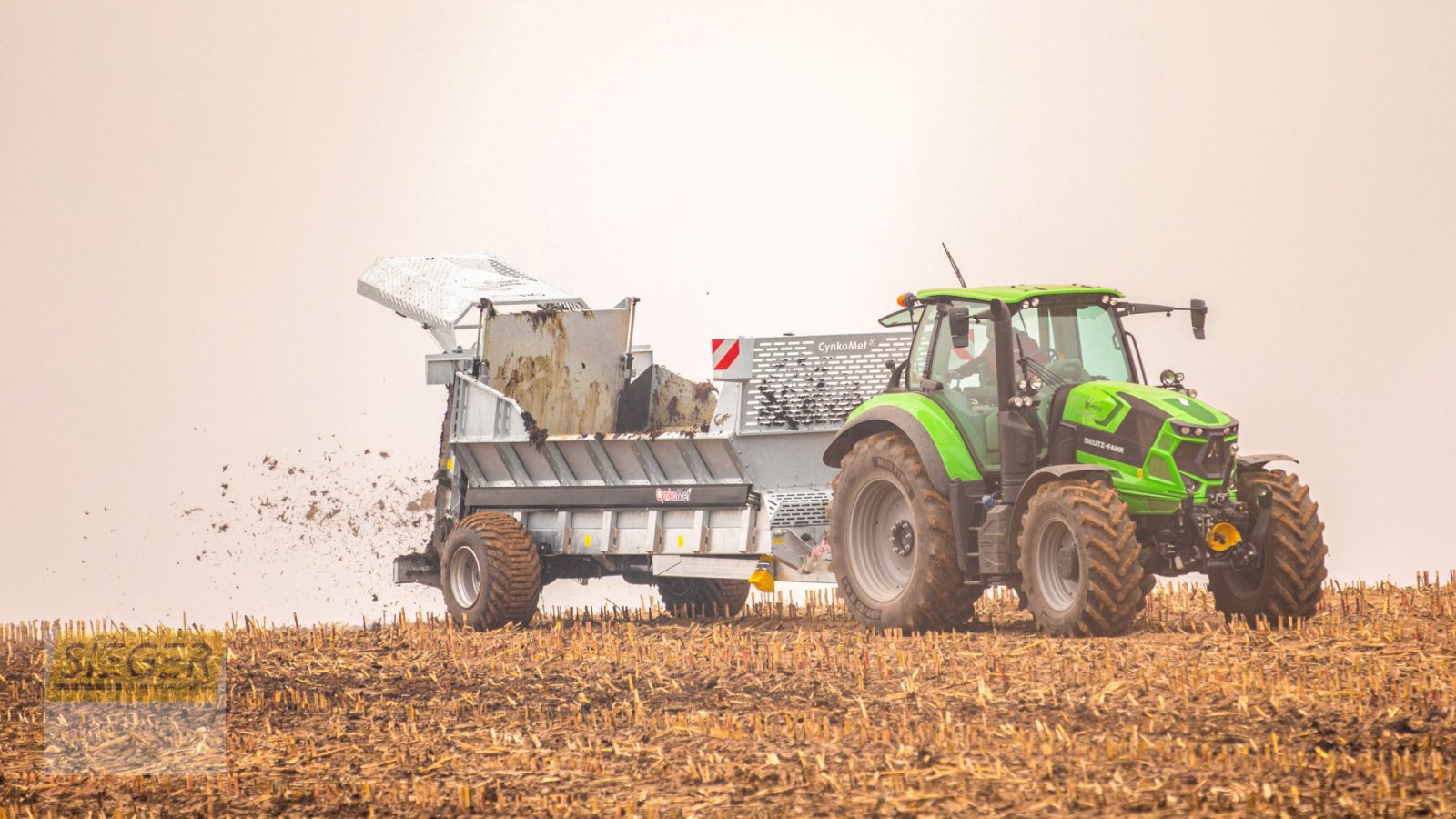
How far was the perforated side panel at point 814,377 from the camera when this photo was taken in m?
12.5

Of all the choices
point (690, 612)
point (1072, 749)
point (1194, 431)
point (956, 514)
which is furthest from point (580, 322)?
point (1072, 749)

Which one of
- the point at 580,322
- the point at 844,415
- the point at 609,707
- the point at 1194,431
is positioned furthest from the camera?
the point at 580,322

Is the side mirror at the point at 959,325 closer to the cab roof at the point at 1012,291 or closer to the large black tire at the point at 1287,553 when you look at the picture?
the cab roof at the point at 1012,291

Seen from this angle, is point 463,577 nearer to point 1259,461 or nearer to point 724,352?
point 724,352

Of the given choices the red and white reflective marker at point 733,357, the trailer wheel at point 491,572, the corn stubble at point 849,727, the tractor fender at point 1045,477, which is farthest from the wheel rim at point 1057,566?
the trailer wheel at point 491,572

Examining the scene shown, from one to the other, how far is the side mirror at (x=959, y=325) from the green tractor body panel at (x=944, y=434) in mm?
621

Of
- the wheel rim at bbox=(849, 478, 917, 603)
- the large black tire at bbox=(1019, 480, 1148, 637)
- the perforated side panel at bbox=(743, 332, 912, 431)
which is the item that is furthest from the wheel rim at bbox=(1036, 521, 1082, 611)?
the perforated side panel at bbox=(743, 332, 912, 431)

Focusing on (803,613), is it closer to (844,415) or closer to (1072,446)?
(844,415)

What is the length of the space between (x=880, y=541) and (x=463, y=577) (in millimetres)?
4195

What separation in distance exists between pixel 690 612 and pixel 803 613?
1.39 metres

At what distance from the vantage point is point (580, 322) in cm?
1477

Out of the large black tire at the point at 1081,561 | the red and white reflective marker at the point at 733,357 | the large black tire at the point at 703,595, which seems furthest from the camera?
the large black tire at the point at 703,595

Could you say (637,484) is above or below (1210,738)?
above

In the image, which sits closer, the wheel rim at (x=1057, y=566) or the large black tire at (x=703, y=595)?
the wheel rim at (x=1057, y=566)
